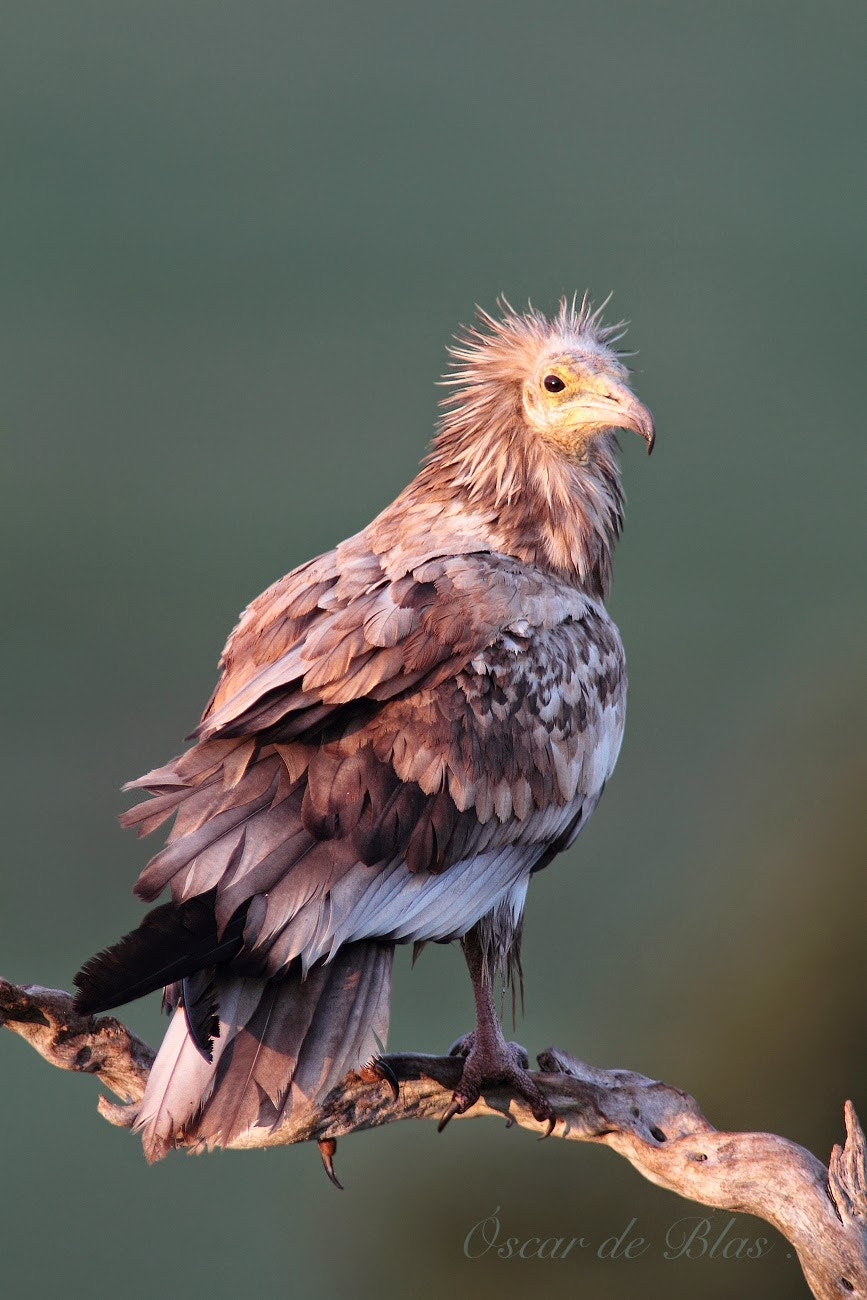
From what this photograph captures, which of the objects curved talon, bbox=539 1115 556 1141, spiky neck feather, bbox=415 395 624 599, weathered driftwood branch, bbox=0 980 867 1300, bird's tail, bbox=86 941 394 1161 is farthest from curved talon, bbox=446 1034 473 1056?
spiky neck feather, bbox=415 395 624 599

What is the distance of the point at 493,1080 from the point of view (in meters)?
3.99

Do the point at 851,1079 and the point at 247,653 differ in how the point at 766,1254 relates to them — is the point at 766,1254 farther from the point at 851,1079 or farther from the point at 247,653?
the point at 247,653

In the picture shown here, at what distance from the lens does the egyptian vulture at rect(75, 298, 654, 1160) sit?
329 centimetres

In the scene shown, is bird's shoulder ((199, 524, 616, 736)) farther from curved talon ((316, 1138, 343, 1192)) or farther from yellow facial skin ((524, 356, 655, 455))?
curved talon ((316, 1138, 343, 1192))

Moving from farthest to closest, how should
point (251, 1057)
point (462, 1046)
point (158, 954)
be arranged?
1. point (462, 1046)
2. point (251, 1057)
3. point (158, 954)

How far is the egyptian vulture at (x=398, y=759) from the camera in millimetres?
3285

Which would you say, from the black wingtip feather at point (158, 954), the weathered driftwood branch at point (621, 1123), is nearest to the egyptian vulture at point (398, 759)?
the black wingtip feather at point (158, 954)

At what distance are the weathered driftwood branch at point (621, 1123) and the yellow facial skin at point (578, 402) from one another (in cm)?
176

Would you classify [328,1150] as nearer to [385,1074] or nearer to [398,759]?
[385,1074]

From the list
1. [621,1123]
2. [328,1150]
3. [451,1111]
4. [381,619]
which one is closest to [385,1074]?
[451,1111]

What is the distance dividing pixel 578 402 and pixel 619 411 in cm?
17

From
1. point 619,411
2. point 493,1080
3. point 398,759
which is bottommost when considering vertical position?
point 493,1080

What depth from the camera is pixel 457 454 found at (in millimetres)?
4562

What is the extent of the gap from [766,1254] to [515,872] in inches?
107
